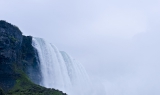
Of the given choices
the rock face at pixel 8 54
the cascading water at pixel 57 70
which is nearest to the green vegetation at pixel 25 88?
the rock face at pixel 8 54

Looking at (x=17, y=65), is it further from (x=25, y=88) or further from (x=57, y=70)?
A: (x=57, y=70)

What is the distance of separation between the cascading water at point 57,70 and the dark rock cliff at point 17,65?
3.40m

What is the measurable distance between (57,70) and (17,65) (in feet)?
56.5

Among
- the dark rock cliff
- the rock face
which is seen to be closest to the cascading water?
the dark rock cliff

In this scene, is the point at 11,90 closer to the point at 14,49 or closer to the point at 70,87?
the point at 14,49

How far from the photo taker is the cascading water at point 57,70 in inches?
3777

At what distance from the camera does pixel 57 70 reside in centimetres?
9938

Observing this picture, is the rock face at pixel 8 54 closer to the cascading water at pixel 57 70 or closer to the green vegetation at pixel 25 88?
the green vegetation at pixel 25 88

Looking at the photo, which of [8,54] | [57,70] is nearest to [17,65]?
[8,54]

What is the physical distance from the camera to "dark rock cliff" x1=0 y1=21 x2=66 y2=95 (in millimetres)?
77375

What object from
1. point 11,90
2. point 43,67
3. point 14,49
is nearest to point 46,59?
point 43,67

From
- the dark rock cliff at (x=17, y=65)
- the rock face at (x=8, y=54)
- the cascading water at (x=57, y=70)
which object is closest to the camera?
the dark rock cliff at (x=17, y=65)

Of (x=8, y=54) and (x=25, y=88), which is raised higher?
(x=8, y=54)

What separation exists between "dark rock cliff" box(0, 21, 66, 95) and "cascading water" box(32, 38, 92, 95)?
3.40m
